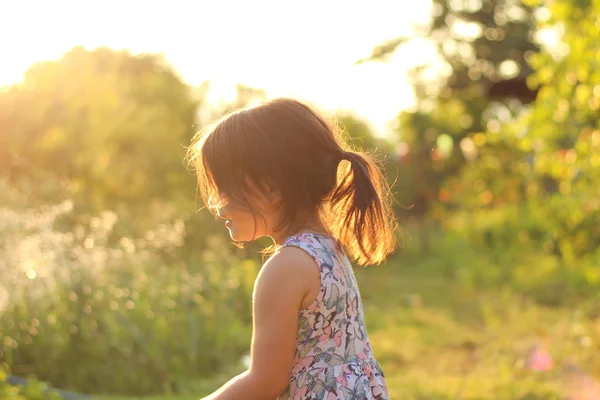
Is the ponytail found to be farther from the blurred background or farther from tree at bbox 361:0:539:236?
tree at bbox 361:0:539:236

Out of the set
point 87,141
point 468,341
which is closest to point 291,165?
point 468,341

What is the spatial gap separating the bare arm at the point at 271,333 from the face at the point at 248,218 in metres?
0.17

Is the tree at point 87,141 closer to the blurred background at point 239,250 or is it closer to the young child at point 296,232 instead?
the blurred background at point 239,250

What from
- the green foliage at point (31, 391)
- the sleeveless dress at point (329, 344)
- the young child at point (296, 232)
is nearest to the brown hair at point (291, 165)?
the young child at point (296, 232)

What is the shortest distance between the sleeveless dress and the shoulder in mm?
21

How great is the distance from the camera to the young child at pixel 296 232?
1841 millimetres

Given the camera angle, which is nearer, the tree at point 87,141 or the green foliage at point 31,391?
the green foliage at point 31,391

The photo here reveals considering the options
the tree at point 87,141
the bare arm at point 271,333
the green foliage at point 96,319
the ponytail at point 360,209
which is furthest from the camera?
the tree at point 87,141

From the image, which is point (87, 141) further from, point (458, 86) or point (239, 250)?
point (458, 86)

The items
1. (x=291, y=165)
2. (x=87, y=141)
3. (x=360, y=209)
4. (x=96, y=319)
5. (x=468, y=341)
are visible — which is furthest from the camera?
(x=87, y=141)

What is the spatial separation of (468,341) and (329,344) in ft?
18.6

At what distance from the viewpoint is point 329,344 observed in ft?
6.53

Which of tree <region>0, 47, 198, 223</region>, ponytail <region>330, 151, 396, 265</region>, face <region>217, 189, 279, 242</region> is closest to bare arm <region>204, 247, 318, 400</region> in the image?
face <region>217, 189, 279, 242</region>

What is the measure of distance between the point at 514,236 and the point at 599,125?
351cm
